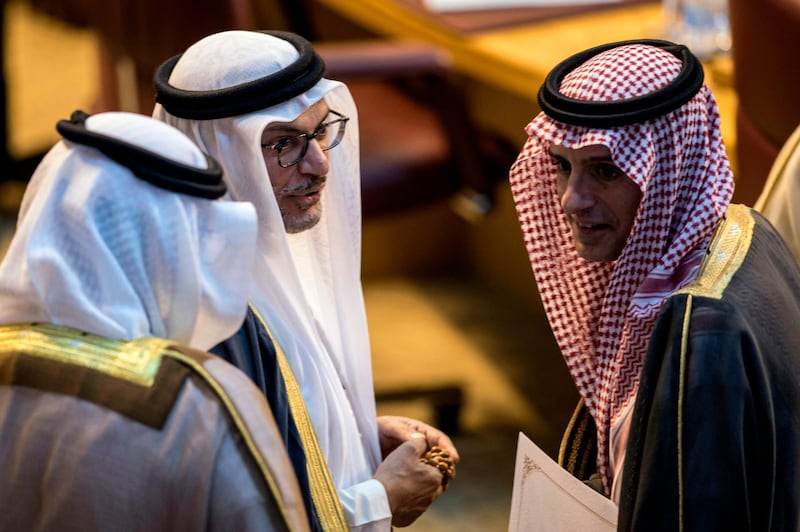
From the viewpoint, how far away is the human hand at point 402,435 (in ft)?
7.20

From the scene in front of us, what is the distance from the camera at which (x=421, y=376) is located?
13.8 ft

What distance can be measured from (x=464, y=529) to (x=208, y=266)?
1.97 metres

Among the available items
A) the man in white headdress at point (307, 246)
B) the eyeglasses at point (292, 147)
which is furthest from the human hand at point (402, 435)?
the eyeglasses at point (292, 147)

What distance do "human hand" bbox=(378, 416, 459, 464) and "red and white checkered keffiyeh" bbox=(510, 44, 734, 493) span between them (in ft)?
1.07

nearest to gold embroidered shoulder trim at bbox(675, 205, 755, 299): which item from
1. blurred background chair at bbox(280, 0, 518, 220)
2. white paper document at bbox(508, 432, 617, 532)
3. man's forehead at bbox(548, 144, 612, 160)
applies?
man's forehead at bbox(548, 144, 612, 160)

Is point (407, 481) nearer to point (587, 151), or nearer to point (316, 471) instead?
point (316, 471)

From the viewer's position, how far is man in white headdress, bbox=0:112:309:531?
58.9 inches

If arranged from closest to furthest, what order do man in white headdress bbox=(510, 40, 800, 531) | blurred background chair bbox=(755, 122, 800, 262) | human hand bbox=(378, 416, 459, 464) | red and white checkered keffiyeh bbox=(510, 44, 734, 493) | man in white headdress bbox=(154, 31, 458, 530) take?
man in white headdress bbox=(510, 40, 800, 531) → red and white checkered keffiyeh bbox=(510, 44, 734, 493) → man in white headdress bbox=(154, 31, 458, 530) → human hand bbox=(378, 416, 459, 464) → blurred background chair bbox=(755, 122, 800, 262)

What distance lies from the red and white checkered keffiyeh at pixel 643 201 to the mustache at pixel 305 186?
0.36 m

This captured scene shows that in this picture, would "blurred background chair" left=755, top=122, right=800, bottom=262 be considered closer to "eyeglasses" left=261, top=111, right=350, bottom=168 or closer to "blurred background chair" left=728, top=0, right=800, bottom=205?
"blurred background chair" left=728, top=0, right=800, bottom=205

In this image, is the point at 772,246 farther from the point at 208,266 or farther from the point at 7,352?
the point at 7,352

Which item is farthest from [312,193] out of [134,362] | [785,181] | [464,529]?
[464,529]

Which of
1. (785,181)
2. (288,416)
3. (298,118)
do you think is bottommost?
(288,416)

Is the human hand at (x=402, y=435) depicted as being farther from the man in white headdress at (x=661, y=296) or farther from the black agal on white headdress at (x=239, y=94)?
the black agal on white headdress at (x=239, y=94)
